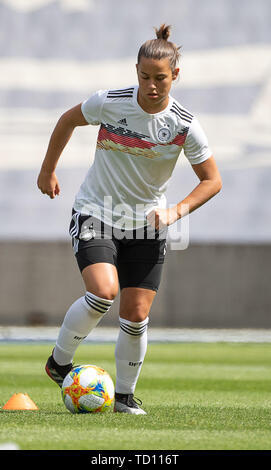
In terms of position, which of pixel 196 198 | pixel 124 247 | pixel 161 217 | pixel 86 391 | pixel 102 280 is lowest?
pixel 86 391

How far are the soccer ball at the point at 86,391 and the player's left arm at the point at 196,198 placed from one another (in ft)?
3.84

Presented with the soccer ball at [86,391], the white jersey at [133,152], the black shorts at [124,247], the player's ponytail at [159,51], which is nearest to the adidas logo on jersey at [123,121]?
the white jersey at [133,152]

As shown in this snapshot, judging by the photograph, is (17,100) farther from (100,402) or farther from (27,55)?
(100,402)

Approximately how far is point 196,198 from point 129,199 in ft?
1.47

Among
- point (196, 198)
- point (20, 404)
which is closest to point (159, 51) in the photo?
point (196, 198)

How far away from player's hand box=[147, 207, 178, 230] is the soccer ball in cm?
115

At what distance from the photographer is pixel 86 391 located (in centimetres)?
621

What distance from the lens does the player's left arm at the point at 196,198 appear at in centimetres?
583

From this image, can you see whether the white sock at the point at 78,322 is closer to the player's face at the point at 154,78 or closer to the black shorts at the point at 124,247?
the black shorts at the point at 124,247

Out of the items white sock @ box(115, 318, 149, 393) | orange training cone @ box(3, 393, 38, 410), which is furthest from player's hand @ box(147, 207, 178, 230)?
orange training cone @ box(3, 393, 38, 410)

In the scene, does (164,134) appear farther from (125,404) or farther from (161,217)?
(125,404)

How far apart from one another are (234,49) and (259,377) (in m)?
20.3

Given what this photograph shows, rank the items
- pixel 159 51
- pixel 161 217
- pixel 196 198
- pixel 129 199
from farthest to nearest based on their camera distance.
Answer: pixel 129 199, pixel 196 198, pixel 159 51, pixel 161 217

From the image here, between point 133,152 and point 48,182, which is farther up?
point 133,152
